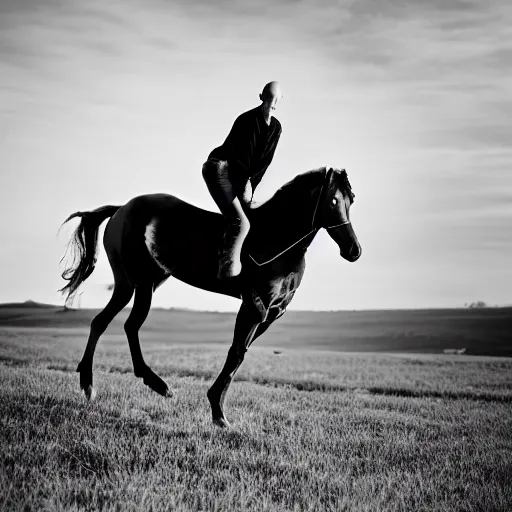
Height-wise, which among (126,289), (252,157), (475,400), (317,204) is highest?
(252,157)

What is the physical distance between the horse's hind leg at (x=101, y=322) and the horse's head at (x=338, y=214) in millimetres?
2293

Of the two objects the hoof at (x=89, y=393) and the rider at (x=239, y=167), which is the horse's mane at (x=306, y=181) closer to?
the rider at (x=239, y=167)

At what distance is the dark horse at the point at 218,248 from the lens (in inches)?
205

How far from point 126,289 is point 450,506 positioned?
373cm

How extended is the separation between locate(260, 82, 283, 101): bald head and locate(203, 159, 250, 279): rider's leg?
2.50 feet

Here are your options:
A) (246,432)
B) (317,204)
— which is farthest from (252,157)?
(246,432)

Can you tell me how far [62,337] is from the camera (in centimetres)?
1522

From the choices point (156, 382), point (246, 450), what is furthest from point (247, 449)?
point (156, 382)

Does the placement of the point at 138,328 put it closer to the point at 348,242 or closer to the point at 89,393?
the point at 89,393

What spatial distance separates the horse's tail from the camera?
6.42 metres

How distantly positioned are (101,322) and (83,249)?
0.95 meters

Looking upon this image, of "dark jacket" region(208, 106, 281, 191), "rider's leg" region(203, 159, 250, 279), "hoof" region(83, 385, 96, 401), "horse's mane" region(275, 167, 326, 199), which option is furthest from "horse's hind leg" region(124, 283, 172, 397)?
"horse's mane" region(275, 167, 326, 199)

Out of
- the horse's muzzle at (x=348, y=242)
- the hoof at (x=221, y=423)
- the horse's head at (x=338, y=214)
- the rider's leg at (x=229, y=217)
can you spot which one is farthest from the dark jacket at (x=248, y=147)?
the hoof at (x=221, y=423)

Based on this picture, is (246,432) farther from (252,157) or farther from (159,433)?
(252,157)
